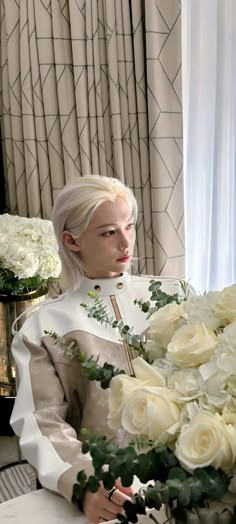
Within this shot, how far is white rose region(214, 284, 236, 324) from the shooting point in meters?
0.76

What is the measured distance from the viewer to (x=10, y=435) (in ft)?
9.33

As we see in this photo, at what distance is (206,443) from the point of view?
66 cm

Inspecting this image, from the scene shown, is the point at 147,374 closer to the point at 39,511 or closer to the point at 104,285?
the point at 39,511

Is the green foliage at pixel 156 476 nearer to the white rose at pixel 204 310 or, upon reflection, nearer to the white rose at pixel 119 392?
the white rose at pixel 119 392

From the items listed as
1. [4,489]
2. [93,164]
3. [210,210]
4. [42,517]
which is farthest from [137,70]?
[42,517]

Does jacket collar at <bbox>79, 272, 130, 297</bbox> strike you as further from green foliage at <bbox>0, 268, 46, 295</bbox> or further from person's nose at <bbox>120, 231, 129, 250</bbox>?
green foliage at <bbox>0, 268, 46, 295</bbox>

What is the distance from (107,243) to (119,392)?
0.75 metres

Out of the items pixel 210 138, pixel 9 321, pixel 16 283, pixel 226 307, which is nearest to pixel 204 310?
pixel 226 307

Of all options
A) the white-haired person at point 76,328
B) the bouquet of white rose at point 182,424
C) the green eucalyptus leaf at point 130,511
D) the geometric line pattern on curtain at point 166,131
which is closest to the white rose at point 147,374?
the bouquet of white rose at point 182,424

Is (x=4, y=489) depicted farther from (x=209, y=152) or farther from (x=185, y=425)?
(x=185, y=425)

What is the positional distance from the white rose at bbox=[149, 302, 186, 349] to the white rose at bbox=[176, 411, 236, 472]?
0.14 m

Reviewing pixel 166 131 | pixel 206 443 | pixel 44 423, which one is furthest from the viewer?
pixel 166 131

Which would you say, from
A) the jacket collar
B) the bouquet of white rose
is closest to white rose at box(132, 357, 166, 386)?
the bouquet of white rose

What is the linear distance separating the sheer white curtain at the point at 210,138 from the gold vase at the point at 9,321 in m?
0.64
